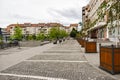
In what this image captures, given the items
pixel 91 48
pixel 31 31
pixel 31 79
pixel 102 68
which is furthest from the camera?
pixel 31 31

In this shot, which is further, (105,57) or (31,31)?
(31,31)

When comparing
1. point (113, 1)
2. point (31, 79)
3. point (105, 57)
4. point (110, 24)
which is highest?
point (113, 1)

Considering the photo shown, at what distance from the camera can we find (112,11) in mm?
8180

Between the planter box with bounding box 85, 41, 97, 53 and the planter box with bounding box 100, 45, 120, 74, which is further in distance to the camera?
the planter box with bounding box 85, 41, 97, 53

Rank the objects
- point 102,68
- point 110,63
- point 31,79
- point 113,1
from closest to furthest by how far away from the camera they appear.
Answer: point 113,1, point 31,79, point 110,63, point 102,68

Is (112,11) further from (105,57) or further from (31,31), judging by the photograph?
(31,31)

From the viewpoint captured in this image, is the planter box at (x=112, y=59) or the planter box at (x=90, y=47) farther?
the planter box at (x=90, y=47)

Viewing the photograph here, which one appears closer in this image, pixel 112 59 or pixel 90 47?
pixel 112 59

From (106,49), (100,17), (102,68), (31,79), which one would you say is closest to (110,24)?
(100,17)

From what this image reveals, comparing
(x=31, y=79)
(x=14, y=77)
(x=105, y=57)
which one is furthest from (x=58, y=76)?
(x=105, y=57)

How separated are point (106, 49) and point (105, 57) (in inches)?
18.5

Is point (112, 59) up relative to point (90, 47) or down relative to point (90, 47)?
up

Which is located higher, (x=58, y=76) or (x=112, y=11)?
(x=112, y=11)

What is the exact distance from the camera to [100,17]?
8.27m
